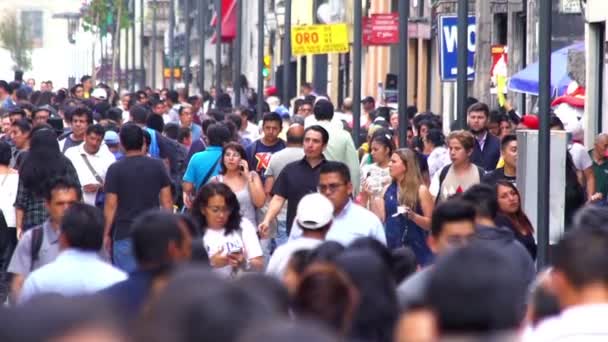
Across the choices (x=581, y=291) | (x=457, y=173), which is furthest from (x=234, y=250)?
(x=581, y=291)

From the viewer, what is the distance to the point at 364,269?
759cm

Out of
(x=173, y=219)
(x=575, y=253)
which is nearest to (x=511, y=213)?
(x=173, y=219)

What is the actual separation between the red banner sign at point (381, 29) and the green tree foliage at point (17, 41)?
8581 centimetres

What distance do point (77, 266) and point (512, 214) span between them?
446 centimetres

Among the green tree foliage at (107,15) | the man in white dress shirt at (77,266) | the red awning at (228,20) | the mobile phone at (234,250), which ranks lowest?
the mobile phone at (234,250)

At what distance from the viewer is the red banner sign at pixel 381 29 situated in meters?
29.8

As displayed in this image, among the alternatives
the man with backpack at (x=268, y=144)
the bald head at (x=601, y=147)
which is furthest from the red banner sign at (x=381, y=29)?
the man with backpack at (x=268, y=144)

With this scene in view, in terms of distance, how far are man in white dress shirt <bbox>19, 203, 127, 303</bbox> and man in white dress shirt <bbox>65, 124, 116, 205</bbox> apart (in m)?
7.47

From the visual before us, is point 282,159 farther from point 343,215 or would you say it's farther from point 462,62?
point 462,62

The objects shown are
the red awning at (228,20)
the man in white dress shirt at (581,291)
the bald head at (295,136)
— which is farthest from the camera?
the red awning at (228,20)

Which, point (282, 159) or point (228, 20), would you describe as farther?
point (228, 20)

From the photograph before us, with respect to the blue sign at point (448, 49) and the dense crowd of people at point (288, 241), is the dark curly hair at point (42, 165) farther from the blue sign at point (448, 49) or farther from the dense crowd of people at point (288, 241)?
the blue sign at point (448, 49)

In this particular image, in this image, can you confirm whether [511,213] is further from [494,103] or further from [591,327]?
[494,103]

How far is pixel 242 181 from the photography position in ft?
54.7
